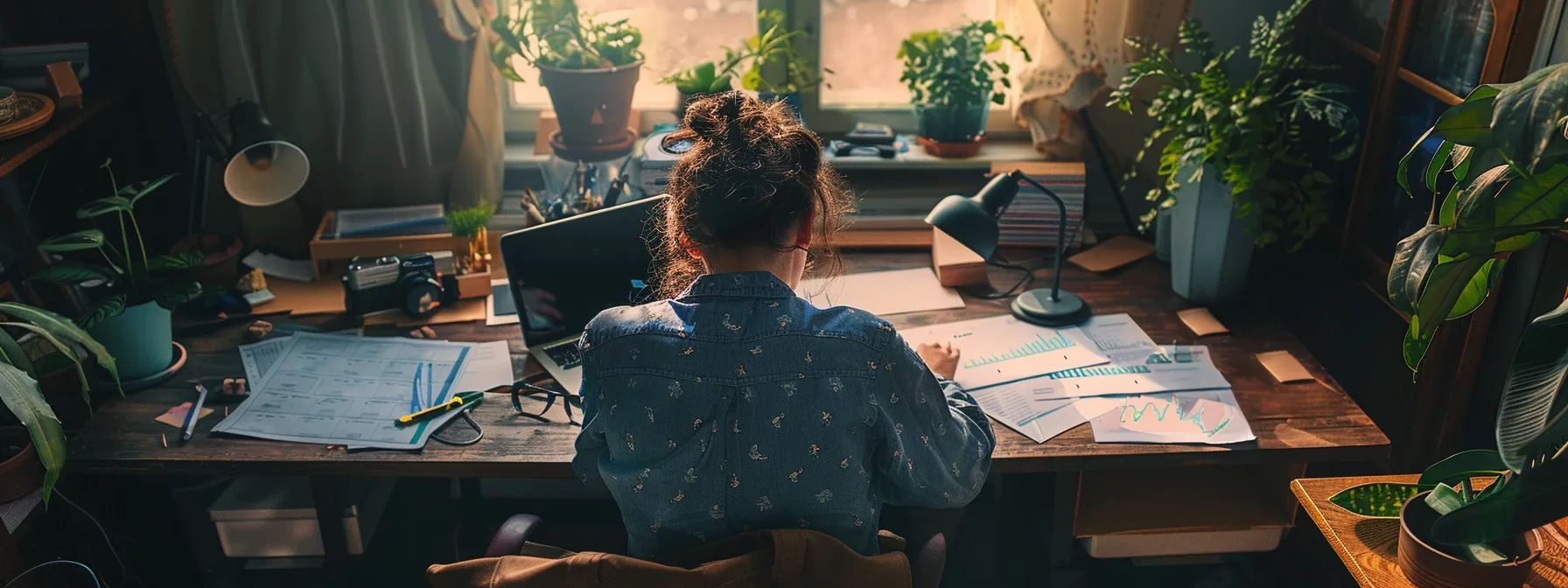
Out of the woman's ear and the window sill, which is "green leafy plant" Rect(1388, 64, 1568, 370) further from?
the window sill

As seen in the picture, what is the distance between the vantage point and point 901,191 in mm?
2461

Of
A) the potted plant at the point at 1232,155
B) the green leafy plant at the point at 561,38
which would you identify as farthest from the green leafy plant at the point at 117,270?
the potted plant at the point at 1232,155

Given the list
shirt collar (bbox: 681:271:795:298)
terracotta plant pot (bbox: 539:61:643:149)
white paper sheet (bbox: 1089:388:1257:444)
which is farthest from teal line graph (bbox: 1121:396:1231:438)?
terracotta plant pot (bbox: 539:61:643:149)

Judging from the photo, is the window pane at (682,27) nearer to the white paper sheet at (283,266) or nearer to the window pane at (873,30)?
the window pane at (873,30)

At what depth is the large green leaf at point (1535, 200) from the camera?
118cm

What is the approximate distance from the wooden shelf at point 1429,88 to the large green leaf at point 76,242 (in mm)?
1996

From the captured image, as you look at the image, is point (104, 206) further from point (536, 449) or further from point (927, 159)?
point (927, 159)

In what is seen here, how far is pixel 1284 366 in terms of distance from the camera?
72.3 inches

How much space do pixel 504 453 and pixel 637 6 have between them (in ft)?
3.80

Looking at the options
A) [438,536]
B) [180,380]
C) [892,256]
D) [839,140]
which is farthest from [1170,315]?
[180,380]

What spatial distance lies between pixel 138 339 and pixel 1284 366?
180 centimetres

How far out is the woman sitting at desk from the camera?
119 cm

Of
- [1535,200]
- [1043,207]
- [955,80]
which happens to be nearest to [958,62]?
[955,80]

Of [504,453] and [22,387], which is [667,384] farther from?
[22,387]
